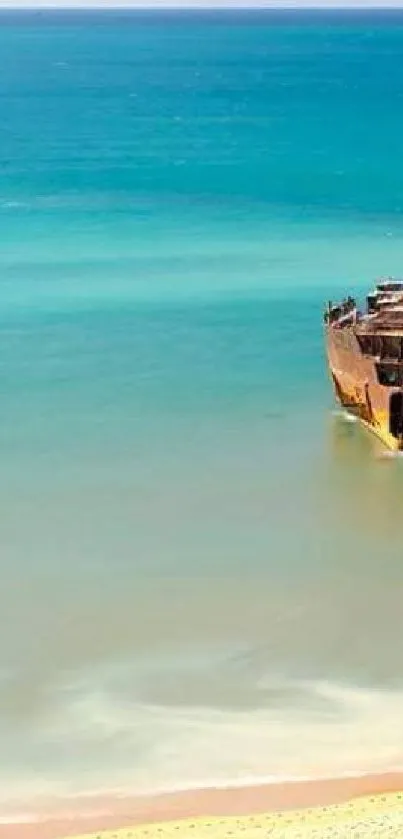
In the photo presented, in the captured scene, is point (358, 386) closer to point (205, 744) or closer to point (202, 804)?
point (205, 744)

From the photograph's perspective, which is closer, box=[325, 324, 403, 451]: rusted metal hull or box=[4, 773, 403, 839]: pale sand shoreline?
box=[4, 773, 403, 839]: pale sand shoreline

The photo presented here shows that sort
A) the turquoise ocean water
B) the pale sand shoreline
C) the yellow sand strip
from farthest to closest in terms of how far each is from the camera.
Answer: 1. the turquoise ocean water
2. the pale sand shoreline
3. the yellow sand strip

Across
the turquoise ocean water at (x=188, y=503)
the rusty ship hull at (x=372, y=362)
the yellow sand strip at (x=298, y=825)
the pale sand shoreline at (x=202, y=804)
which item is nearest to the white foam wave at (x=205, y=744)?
the turquoise ocean water at (x=188, y=503)

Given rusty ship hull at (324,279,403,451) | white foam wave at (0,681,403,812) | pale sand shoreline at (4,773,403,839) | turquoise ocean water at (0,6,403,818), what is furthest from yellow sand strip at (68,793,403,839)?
rusty ship hull at (324,279,403,451)

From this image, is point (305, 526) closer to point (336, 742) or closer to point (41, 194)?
point (336, 742)

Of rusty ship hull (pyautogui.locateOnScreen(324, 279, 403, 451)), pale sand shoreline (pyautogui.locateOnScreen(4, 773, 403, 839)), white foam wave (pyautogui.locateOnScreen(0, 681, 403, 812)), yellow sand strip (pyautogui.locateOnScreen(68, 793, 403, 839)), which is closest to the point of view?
yellow sand strip (pyautogui.locateOnScreen(68, 793, 403, 839))

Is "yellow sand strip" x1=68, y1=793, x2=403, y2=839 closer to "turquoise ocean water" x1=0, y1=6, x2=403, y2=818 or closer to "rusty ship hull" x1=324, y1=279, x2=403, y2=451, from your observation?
"turquoise ocean water" x1=0, y1=6, x2=403, y2=818

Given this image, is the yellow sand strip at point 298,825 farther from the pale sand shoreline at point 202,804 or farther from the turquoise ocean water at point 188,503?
the turquoise ocean water at point 188,503
